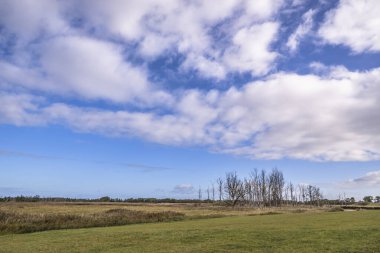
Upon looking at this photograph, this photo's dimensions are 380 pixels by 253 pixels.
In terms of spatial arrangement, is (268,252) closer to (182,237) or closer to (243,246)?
(243,246)

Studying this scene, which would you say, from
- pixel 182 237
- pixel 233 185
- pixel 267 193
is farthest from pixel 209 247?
pixel 267 193

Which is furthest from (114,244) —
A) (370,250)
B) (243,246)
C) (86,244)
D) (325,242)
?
(370,250)

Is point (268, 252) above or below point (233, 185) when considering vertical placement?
below

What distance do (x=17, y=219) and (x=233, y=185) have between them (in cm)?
11226

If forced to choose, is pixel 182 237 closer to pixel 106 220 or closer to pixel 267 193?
pixel 106 220

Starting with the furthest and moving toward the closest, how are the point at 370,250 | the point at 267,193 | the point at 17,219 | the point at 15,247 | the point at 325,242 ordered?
the point at 267,193, the point at 17,219, the point at 15,247, the point at 325,242, the point at 370,250

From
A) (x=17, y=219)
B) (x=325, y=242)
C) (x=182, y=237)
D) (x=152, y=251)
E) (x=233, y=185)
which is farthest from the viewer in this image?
(x=233, y=185)

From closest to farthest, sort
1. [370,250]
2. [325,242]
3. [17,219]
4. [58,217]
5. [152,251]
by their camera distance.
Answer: [370,250], [152,251], [325,242], [17,219], [58,217]

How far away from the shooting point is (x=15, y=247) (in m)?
23.7

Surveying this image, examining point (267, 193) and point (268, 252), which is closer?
point (268, 252)

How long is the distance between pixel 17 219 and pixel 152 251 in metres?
27.3

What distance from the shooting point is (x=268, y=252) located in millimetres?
19109

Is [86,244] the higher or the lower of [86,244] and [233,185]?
the lower

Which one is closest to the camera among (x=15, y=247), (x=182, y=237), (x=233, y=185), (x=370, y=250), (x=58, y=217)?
(x=370, y=250)
